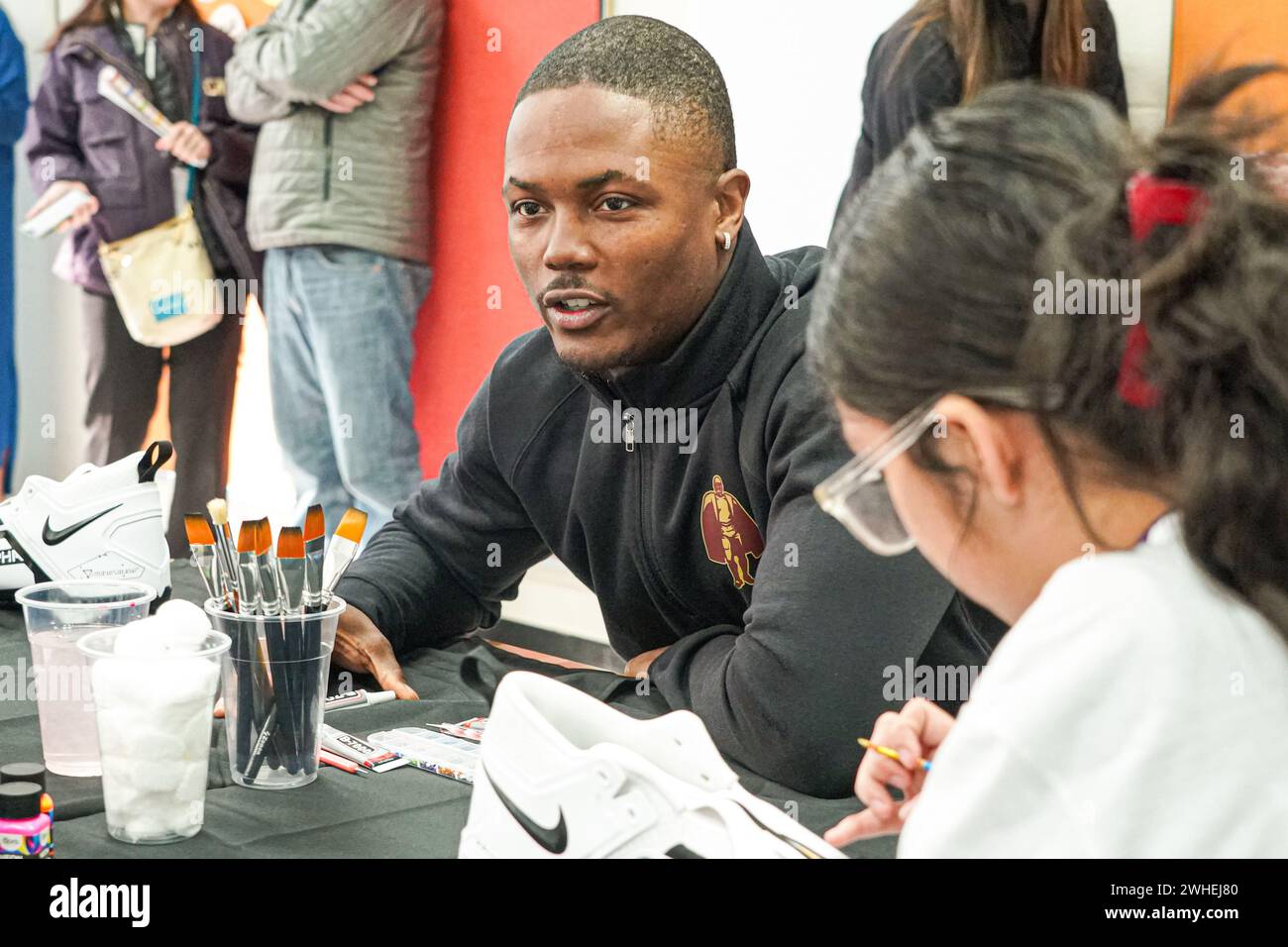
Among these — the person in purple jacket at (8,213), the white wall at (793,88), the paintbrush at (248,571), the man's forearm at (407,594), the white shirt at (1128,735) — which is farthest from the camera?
the person in purple jacket at (8,213)

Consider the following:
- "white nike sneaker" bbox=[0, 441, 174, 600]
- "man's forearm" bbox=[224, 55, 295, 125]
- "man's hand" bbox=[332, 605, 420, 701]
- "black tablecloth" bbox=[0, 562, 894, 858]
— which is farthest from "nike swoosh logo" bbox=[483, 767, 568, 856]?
"man's forearm" bbox=[224, 55, 295, 125]

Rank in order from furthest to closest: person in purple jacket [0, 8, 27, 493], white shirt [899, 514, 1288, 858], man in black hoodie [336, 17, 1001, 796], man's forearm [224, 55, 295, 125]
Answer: person in purple jacket [0, 8, 27, 493], man's forearm [224, 55, 295, 125], man in black hoodie [336, 17, 1001, 796], white shirt [899, 514, 1288, 858]

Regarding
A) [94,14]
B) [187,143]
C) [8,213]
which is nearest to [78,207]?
[187,143]

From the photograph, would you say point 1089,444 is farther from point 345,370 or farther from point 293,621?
point 345,370

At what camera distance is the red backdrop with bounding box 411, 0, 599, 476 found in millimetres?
3201

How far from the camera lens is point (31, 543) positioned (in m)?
1.44

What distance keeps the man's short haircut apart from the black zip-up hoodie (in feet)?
0.44

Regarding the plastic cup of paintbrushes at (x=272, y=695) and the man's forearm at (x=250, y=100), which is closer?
the plastic cup of paintbrushes at (x=272, y=695)

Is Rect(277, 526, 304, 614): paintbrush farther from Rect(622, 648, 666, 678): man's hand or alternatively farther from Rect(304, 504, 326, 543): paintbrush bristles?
Rect(622, 648, 666, 678): man's hand

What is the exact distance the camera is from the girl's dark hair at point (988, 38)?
1960 mm

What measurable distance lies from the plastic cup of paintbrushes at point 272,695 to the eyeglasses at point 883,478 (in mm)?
433

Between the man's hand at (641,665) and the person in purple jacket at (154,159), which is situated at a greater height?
the person in purple jacket at (154,159)

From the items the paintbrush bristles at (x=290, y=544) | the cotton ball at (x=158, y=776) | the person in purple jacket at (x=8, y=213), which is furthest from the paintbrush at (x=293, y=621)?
the person in purple jacket at (x=8, y=213)

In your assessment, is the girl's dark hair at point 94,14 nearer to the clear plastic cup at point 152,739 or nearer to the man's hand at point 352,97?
the man's hand at point 352,97
